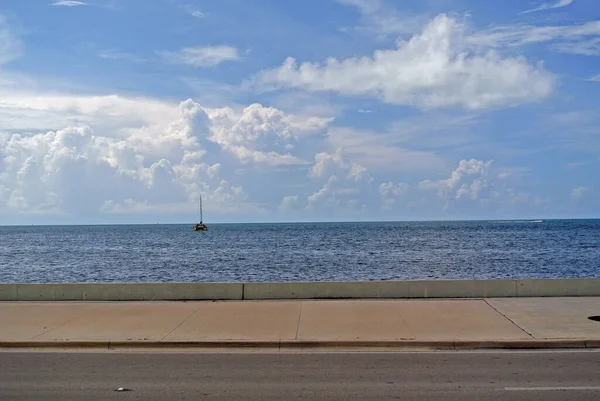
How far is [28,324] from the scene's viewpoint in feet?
42.8

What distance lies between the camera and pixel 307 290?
52.3 feet

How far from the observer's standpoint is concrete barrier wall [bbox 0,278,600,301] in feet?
51.7

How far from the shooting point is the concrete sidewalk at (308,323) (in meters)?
11.1

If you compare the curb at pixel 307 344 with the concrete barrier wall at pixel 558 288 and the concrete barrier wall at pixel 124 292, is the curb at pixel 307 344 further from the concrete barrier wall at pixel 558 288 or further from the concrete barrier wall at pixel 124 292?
the concrete barrier wall at pixel 558 288
